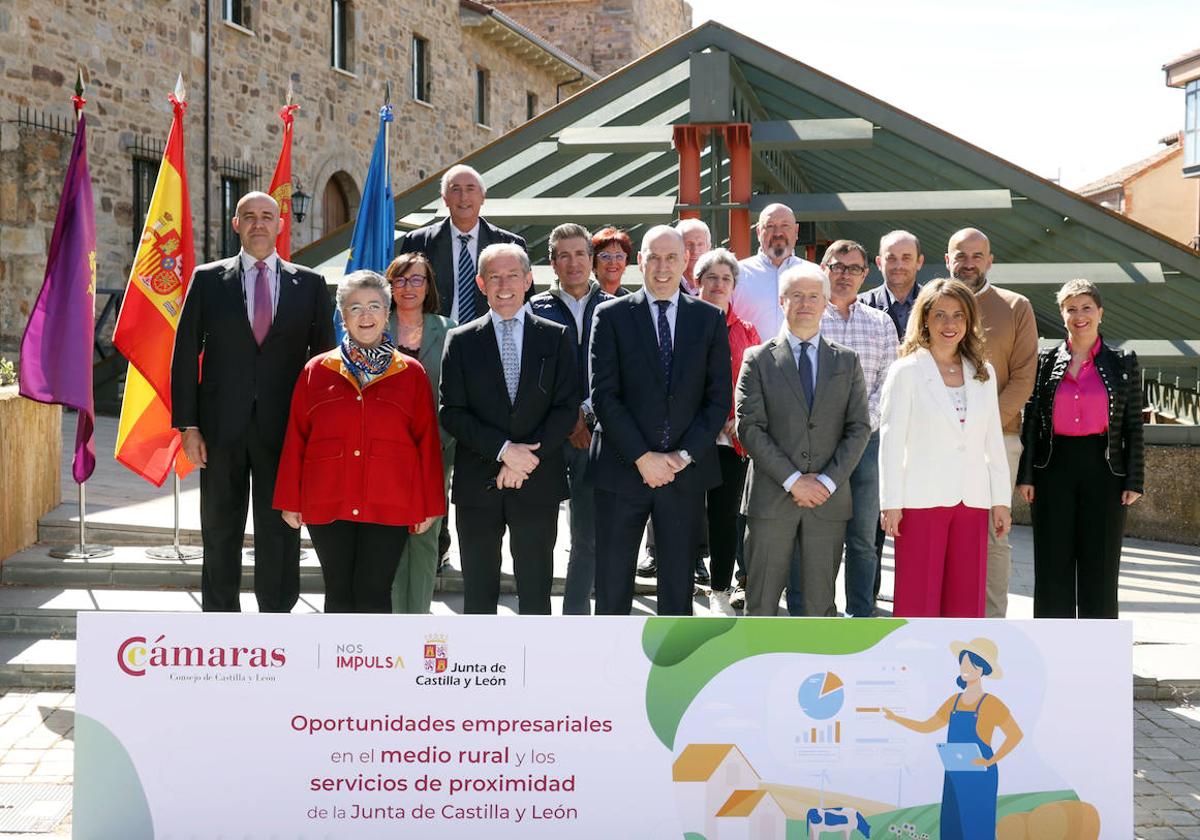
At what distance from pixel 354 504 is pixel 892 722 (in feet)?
6.41

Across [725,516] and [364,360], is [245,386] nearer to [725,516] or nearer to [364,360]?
[364,360]

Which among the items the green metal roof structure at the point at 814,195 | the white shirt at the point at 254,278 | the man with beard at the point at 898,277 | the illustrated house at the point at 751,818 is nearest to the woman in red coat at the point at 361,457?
the white shirt at the point at 254,278

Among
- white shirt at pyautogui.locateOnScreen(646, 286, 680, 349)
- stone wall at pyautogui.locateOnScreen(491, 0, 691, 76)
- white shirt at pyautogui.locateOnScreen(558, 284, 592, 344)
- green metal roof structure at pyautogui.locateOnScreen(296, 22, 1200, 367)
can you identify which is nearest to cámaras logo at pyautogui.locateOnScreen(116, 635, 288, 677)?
white shirt at pyautogui.locateOnScreen(646, 286, 680, 349)

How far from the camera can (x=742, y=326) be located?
213 inches

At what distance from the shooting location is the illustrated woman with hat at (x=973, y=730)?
10.2 ft

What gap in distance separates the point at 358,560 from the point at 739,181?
5.28 metres

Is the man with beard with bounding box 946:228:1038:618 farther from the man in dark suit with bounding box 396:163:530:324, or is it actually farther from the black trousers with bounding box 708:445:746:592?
the man in dark suit with bounding box 396:163:530:324

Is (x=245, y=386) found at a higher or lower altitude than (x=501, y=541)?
higher

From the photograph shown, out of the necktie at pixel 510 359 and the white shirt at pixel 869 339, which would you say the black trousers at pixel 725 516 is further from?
the necktie at pixel 510 359

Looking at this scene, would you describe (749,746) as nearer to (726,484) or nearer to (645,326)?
(645,326)

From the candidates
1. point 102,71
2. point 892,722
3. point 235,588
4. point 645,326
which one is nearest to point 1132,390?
point 645,326

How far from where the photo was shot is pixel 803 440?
4.52 m

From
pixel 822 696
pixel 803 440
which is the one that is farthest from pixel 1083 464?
pixel 822 696

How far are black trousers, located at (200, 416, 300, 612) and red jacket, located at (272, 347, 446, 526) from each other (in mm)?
483
